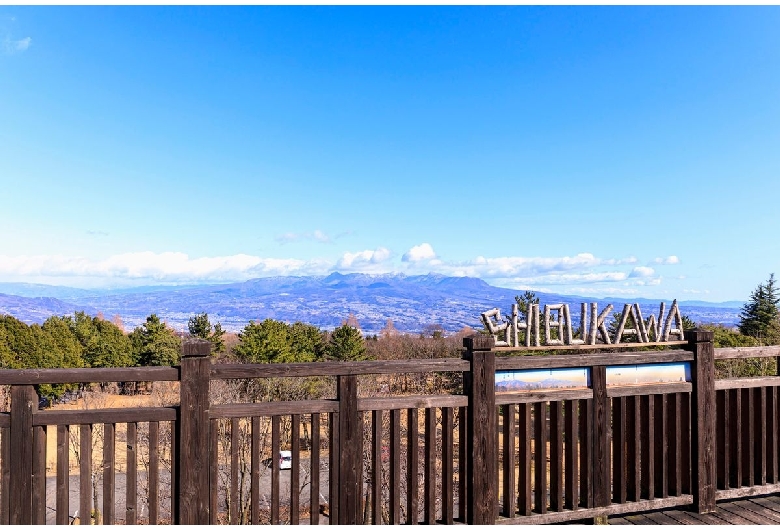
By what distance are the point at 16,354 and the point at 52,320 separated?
21.4 feet

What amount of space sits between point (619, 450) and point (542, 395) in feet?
2.87

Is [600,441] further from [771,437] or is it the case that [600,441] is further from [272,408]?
[272,408]

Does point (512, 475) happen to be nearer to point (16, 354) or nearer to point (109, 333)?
point (16, 354)

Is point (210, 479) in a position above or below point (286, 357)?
above

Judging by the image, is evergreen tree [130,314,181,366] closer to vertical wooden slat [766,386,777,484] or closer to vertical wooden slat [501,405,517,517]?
vertical wooden slat [501,405,517,517]

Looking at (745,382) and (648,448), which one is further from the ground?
(745,382)

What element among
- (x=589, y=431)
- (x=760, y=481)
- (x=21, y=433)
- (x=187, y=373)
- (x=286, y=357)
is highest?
(x=187, y=373)

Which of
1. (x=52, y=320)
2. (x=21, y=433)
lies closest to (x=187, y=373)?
(x=21, y=433)

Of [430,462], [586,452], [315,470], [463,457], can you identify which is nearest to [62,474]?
[315,470]

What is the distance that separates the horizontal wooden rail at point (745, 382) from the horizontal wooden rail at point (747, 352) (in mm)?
183

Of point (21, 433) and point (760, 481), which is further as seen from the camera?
point (760, 481)

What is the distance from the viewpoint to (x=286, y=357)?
29.7 metres

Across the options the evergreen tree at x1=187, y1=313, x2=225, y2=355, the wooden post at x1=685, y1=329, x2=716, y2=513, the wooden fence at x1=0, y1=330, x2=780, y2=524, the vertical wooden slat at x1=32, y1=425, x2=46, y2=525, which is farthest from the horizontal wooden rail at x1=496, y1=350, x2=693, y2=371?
the evergreen tree at x1=187, y1=313, x2=225, y2=355

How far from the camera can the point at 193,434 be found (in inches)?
126
